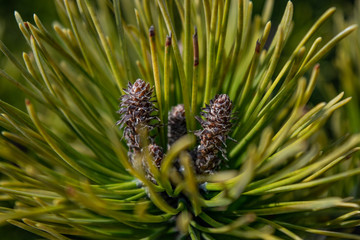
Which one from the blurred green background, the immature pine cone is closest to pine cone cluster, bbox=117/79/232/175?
the immature pine cone

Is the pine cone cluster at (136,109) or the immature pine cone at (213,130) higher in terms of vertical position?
the pine cone cluster at (136,109)

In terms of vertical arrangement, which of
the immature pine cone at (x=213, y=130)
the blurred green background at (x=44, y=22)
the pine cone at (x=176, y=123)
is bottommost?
the immature pine cone at (x=213, y=130)

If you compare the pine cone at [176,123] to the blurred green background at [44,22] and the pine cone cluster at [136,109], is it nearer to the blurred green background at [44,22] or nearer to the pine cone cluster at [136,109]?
the pine cone cluster at [136,109]

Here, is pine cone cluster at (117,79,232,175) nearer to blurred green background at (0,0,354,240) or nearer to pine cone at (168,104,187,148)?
pine cone at (168,104,187,148)

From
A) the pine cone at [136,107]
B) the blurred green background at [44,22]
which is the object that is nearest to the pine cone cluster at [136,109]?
the pine cone at [136,107]

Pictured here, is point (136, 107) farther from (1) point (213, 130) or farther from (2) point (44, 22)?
(2) point (44, 22)

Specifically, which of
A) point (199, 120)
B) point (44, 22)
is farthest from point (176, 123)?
point (44, 22)
